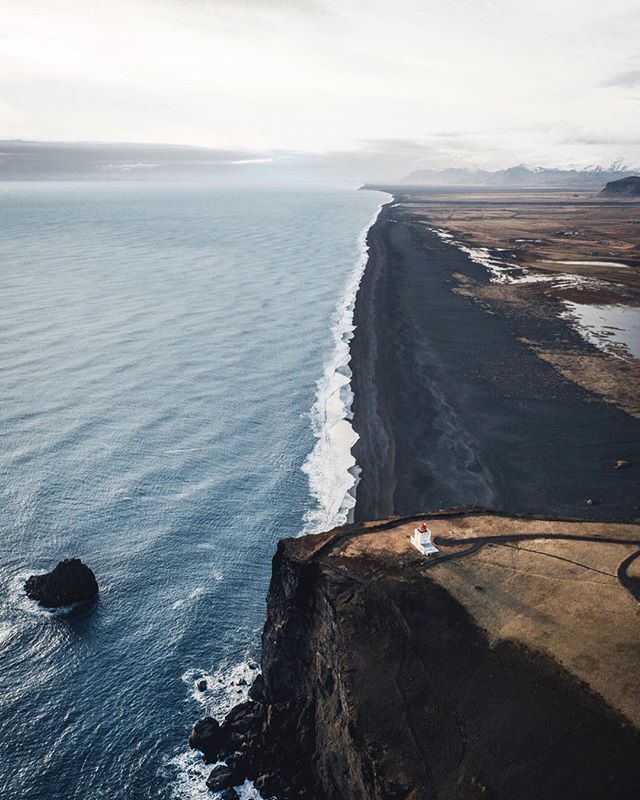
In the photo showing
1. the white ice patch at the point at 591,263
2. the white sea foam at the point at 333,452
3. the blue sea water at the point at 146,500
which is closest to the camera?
the blue sea water at the point at 146,500

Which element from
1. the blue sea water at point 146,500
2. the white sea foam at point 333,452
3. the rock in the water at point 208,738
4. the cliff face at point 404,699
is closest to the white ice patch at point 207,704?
the blue sea water at point 146,500

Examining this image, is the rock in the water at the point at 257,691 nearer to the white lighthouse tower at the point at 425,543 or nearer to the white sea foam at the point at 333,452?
the white lighthouse tower at the point at 425,543

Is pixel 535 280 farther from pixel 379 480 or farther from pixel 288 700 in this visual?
pixel 288 700

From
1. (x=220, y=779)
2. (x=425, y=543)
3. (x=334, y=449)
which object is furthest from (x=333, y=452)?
(x=220, y=779)

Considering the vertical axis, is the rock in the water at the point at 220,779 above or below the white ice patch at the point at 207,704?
above

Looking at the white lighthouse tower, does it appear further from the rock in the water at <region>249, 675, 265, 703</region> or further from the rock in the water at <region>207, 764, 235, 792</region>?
the rock in the water at <region>207, 764, 235, 792</region>

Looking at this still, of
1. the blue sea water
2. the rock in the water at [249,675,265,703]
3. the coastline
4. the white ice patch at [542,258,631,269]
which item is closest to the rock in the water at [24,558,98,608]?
the blue sea water
